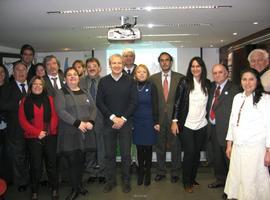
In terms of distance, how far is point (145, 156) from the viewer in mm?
3969

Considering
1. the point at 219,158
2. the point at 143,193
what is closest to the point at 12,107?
the point at 143,193

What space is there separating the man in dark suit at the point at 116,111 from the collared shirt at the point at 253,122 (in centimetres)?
126

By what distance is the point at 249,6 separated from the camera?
4.93 m

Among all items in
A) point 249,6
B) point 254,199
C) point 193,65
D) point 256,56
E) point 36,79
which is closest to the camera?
point 254,199

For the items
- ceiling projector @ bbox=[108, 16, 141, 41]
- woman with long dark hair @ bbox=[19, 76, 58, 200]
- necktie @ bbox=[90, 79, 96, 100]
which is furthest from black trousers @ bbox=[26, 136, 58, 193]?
ceiling projector @ bbox=[108, 16, 141, 41]

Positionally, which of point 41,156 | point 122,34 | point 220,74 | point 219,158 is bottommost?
point 219,158

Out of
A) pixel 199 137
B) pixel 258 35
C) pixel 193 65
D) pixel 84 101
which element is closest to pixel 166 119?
pixel 199 137

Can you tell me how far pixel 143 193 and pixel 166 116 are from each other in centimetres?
104

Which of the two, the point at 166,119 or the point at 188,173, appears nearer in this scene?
the point at 188,173

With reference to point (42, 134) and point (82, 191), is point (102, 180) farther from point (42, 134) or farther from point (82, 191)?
point (42, 134)

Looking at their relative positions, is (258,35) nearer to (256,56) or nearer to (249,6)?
(249,6)

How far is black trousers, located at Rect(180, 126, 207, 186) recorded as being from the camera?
3676 mm

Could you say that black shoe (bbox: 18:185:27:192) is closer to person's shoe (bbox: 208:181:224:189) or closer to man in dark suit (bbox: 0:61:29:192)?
man in dark suit (bbox: 0:61:29:192)

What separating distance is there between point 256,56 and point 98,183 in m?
2.66
